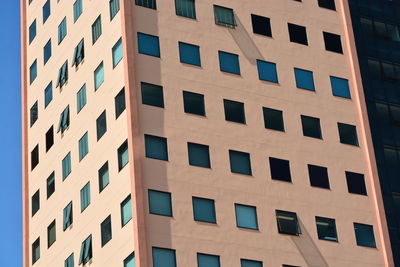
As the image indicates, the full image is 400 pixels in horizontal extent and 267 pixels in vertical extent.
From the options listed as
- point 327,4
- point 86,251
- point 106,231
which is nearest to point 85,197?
point 86,251

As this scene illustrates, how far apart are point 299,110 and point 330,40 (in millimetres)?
7219

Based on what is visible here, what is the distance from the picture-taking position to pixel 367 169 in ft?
Answer: 237

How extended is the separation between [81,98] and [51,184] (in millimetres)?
6694

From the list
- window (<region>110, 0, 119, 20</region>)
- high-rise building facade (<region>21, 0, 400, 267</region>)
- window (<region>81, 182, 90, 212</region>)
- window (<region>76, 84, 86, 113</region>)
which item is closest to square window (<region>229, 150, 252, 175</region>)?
high-rise building facade (<region>21, 0, 400, 267</region>)

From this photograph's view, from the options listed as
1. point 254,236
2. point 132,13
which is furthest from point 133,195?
point 132,13

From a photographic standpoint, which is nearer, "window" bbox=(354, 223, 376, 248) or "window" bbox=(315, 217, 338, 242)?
"window" bbox=(315, 217, 338, 242)

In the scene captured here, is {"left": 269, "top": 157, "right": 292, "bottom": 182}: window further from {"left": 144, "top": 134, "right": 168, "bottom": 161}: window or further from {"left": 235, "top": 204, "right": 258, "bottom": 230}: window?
{"left": 144, "top": 134, "right": 168, "bottom": 161}: window

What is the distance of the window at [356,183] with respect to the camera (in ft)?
233

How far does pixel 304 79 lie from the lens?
73562mm

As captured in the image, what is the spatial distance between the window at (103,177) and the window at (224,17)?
12.5 m

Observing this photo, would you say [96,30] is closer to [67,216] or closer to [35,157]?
[35,157]

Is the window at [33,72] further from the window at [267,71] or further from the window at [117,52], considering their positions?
the window at [267,71]

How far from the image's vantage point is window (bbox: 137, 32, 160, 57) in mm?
68438

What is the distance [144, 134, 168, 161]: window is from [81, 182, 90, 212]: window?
21.4 ft
